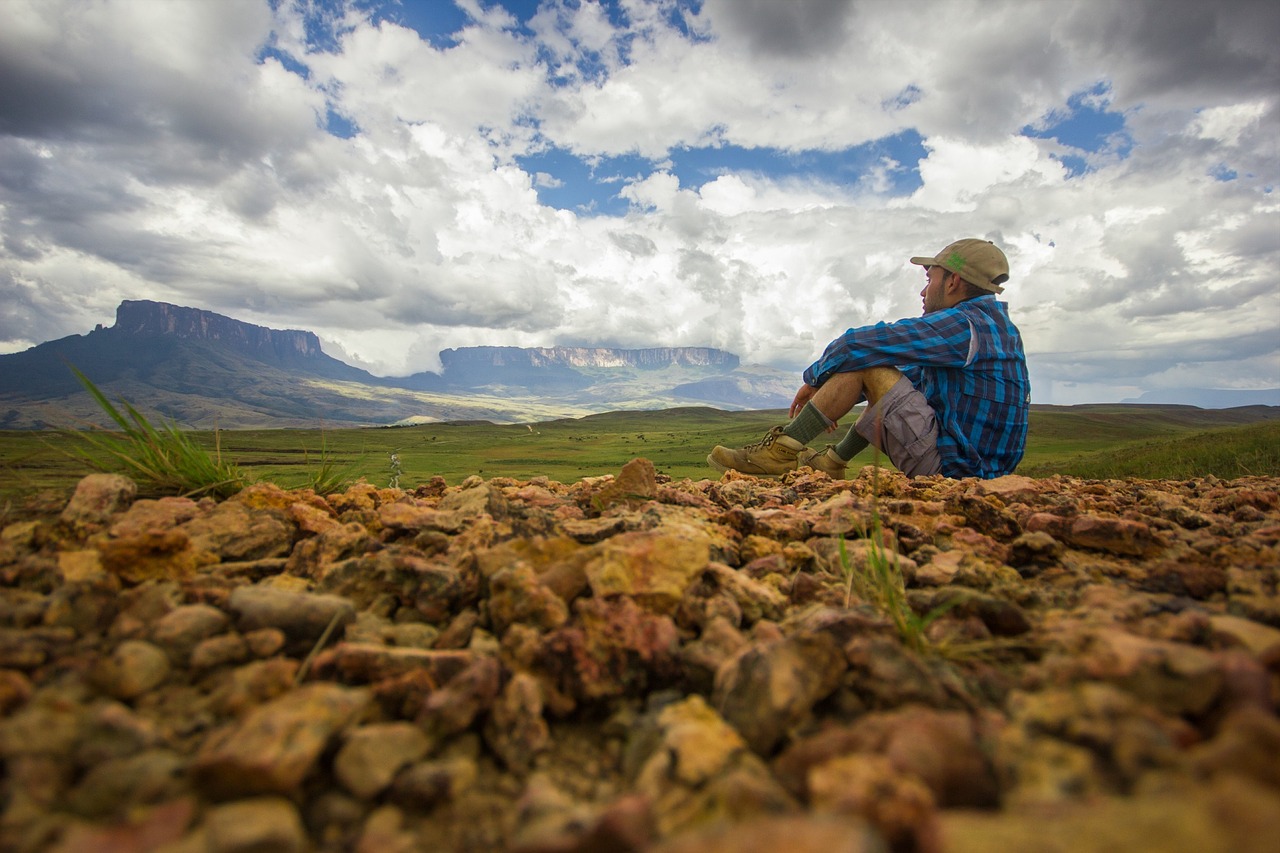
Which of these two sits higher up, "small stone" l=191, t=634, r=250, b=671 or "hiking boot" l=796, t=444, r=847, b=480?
"hiking boot" l=796, t=444, r=847, b=480

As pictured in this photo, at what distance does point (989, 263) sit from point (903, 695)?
5977mm

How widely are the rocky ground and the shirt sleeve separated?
9.88 ft

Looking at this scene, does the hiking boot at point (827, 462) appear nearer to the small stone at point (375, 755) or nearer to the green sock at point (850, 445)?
the green sock at point (850, 445)

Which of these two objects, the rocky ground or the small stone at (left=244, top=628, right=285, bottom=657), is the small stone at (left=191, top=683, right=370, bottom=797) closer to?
the rocky ground

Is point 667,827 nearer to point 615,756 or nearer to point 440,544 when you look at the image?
point 615,756

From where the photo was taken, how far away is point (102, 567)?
226cm

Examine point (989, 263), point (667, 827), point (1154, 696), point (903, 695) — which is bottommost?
point (667, 827)

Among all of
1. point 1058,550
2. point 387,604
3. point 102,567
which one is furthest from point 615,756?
point 1058,550

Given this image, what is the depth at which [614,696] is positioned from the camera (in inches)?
67.6

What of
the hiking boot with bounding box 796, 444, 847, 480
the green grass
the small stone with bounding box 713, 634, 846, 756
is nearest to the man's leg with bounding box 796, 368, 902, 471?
the hiking boot with bounding box 796, 444, 847, 480

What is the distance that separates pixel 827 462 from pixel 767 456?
0.70 metres

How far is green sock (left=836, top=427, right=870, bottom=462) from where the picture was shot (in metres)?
6.39

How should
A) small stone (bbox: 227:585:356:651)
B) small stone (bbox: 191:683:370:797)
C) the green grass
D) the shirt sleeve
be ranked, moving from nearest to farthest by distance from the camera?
small stone (bbox: 191:683:370:797), small stone (bbox: 227:585:356:651), the shirt sleeve, the green grass

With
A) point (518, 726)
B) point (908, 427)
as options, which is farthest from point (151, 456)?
point (908, 427)
